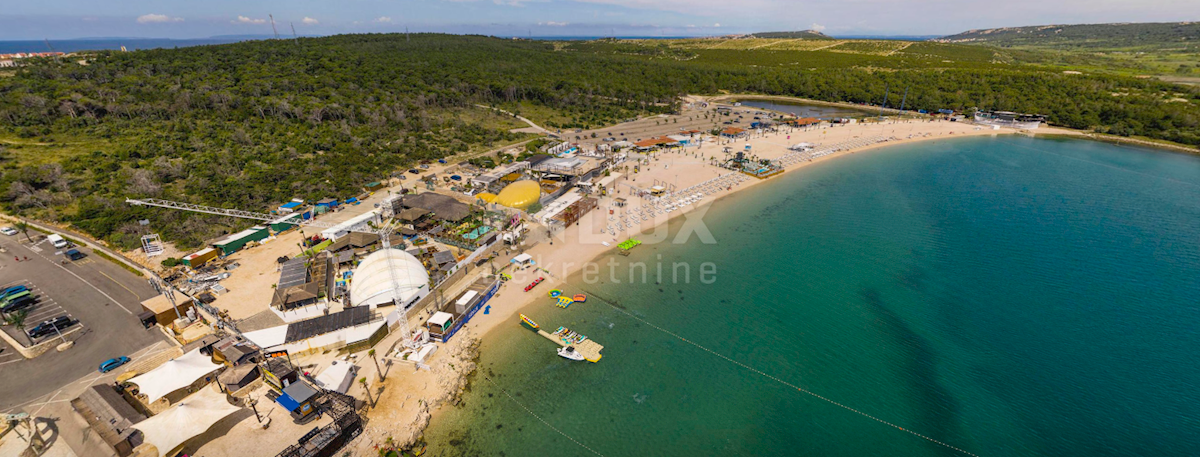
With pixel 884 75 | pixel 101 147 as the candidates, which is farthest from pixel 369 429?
pixel 884 75

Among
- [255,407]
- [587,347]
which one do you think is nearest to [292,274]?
[255,407]

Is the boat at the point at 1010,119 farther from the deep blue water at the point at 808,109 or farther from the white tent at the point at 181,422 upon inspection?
the white tent at the point at 181,422

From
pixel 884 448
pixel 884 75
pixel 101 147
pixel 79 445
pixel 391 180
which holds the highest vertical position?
pixel 884 75

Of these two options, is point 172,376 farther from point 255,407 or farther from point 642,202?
point 642,202

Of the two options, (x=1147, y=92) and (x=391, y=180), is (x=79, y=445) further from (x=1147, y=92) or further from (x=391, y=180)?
(x=1147, y=92)

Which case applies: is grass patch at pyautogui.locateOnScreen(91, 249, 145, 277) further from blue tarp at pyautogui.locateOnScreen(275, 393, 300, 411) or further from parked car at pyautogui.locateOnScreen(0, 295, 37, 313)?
blue tarp at pyautogui.locateOnScreen(275, 393, 300, 411)

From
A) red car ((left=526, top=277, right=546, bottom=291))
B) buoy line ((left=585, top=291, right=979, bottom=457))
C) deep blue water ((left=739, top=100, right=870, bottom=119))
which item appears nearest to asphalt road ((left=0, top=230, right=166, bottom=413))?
red car ((left=526, top=277, right=546, bottom=291))

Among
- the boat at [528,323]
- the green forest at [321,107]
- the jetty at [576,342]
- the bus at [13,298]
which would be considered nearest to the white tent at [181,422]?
the boat at [528,323]
